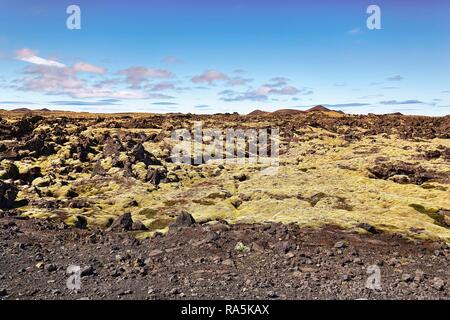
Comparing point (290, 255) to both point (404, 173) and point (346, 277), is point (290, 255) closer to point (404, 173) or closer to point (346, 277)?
point (346, 277)

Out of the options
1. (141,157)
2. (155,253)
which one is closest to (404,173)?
(141,157)

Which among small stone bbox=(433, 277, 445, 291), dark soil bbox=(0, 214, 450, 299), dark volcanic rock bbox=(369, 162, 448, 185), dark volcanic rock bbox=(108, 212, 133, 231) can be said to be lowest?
small stone bbox=(433, 277, 445, 291)

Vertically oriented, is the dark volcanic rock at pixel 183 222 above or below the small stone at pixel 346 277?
above

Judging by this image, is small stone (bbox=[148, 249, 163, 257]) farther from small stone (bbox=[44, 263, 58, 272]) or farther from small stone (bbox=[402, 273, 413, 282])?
small stone (bbox=[402, 273, 413, 282])

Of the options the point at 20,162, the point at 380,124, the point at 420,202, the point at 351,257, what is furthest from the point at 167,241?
the point at 380,124

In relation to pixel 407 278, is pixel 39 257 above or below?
above

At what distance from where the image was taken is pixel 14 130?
99375mm

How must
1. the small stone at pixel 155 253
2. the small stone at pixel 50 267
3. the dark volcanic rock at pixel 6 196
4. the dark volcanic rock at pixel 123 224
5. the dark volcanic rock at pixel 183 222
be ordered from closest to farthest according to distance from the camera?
the small stone at pixel 50 267, the small stone at pixel 155 253, the dark volcanic rock at pixel 183 222, the dark volcanic rock at pixel 123 224, the dark volcanic rock at pixel 6 196
